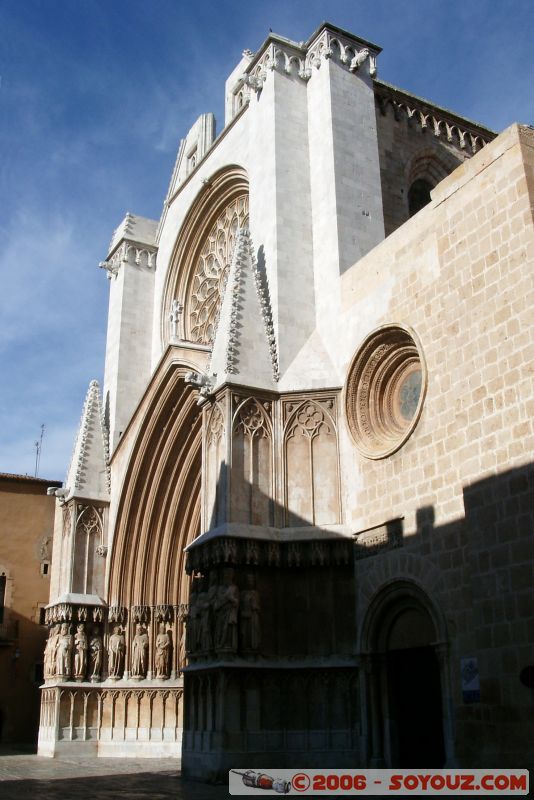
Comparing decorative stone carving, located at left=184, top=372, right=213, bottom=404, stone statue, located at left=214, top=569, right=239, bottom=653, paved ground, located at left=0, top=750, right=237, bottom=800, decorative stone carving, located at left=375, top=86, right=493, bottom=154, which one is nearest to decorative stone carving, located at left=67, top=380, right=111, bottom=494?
paved ground, located at left=0, top=750, right=237, bottom=800

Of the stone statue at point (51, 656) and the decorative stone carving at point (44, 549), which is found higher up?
the decorative stone carving at point (44, 549)

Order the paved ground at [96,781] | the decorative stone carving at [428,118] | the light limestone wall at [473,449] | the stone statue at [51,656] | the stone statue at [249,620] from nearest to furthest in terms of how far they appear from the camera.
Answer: the light limestone wall at [473,449] → the paved ground at [96,781] → the stone statue at [249,620] → the decorative stone carving at [428,118] → the stone statue at [51,656]

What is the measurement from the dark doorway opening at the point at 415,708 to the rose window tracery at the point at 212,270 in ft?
31.0

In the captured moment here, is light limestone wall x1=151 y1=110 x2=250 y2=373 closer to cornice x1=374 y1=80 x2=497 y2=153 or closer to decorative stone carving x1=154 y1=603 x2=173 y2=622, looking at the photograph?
cornice x1=374 y1=80 x2=497 y2=153

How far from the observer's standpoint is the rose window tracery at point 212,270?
19.8m

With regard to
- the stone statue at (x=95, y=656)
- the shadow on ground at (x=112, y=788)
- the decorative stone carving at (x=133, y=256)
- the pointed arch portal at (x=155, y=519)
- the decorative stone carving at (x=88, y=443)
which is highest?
the decorative stone carving at (x=133, y=256)

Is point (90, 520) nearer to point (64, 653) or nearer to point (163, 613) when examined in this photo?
point (163, 613)

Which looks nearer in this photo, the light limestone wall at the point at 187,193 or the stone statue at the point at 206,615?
the stone statue at the point at 206,615

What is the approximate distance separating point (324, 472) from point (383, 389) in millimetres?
1590

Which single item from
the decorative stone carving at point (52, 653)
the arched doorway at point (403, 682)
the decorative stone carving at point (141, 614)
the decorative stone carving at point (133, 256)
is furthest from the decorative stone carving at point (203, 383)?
the decorative stone carving at point (133, 256)

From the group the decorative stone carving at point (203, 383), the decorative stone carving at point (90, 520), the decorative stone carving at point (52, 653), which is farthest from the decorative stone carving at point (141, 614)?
the decorative stone carving at point (203, 383)

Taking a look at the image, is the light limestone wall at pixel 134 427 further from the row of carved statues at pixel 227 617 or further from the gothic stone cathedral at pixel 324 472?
the row of carved statues at pixel 227 617

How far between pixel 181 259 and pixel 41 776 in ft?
41.2

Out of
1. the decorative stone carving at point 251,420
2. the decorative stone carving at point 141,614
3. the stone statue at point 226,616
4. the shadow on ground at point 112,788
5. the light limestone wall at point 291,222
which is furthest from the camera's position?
the decorative stone carving at point 141,614
